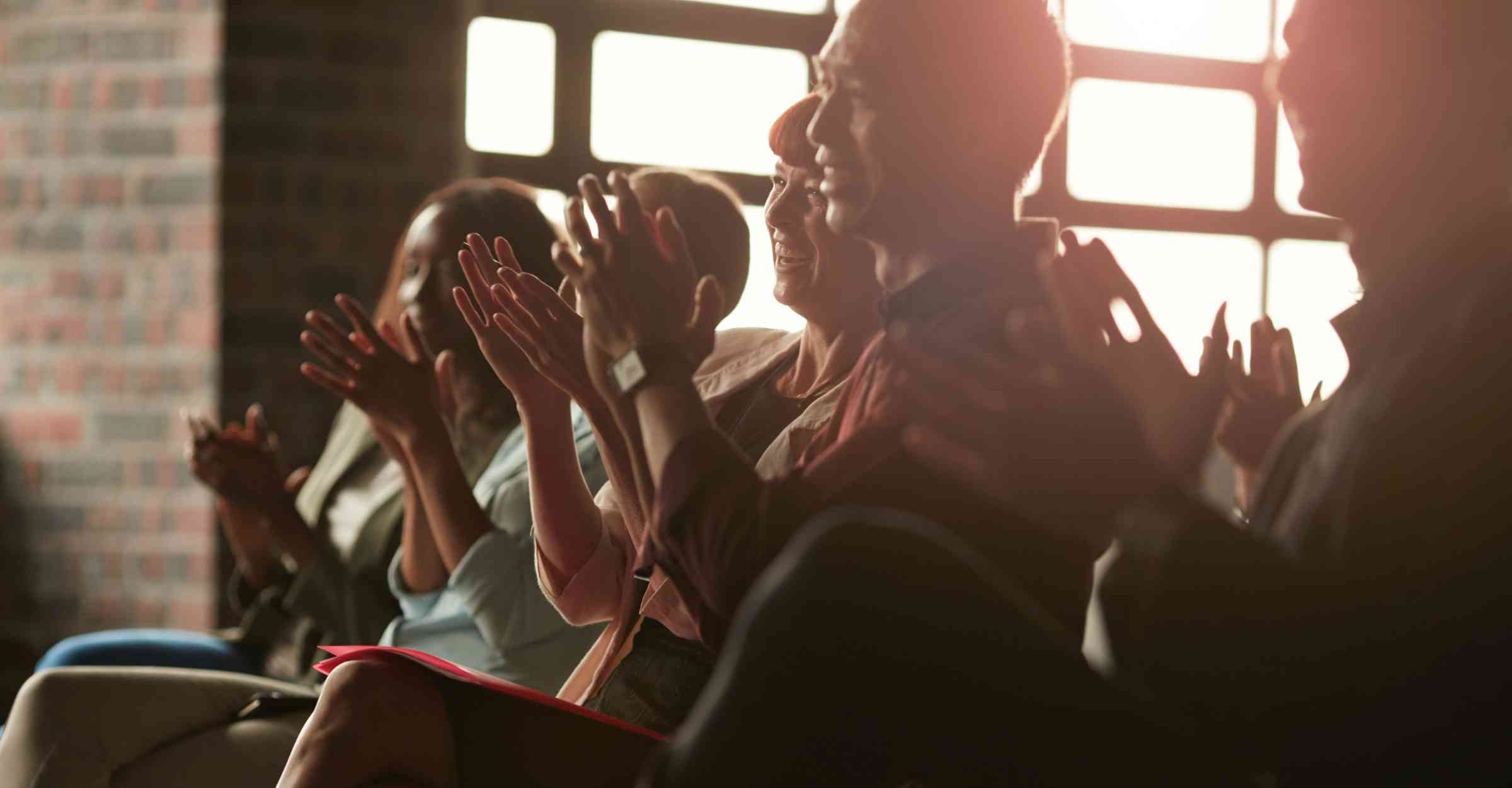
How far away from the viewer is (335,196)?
2.97 meters

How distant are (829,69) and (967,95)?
100 mm

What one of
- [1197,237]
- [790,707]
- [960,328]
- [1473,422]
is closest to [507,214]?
[960,328]

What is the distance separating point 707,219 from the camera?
1.68 m

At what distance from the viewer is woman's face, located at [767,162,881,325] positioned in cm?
130

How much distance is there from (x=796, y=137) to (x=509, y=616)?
2.17ft

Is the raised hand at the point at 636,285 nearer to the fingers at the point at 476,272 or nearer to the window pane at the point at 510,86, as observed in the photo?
the fingers at the point at 476,272

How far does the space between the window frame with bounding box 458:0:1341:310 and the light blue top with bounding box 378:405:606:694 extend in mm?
1467

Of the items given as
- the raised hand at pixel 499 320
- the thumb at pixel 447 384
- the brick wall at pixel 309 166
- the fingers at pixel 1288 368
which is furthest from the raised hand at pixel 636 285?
the brick wall at pixel 309 166

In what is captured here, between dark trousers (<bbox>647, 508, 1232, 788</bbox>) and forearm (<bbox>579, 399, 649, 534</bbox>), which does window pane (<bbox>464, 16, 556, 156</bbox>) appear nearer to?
forearm (<bbox>579, 399, 649, 534</bbox>)

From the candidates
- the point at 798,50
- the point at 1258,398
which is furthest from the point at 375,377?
the point at 798,50

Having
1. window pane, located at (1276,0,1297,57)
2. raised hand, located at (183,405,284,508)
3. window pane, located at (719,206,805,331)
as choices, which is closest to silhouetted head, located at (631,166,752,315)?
window pane, located at (719,206,805,331)

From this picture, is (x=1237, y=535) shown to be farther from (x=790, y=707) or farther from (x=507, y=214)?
(x=507, y=214)

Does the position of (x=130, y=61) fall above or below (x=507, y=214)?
above

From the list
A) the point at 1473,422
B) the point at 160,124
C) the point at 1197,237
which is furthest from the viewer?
the point at 1197,237
